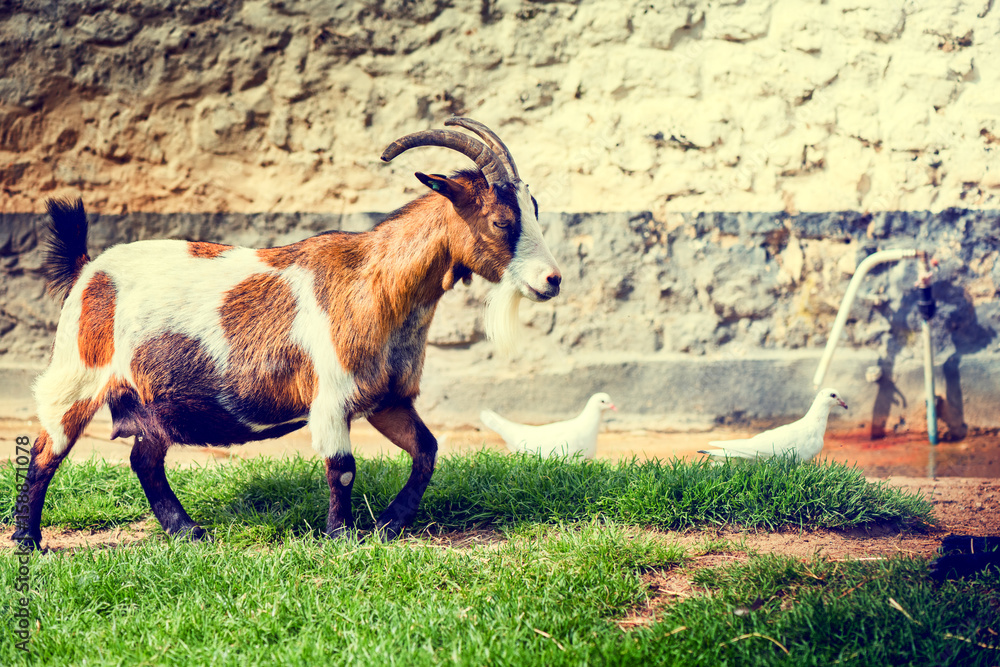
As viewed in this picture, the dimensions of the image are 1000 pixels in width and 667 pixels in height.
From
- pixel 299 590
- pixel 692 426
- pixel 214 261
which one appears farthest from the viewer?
pixel 692 426

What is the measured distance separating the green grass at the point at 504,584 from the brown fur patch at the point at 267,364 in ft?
1.88

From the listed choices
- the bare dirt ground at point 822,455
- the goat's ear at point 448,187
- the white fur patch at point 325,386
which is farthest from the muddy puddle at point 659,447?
the goat's ear at point 448,187

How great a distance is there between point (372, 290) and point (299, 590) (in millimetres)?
1165

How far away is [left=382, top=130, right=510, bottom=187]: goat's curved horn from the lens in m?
3.04

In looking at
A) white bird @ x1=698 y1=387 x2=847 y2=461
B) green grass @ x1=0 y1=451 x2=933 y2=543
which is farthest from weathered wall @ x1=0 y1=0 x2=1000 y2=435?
green grass @ x1=0 y1=451 x2=933 y2=543

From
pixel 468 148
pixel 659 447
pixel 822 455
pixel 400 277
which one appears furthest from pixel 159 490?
pixel 822 455

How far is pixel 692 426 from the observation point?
5781mm

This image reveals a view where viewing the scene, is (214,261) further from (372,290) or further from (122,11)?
(122,11)

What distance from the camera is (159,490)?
337 cm

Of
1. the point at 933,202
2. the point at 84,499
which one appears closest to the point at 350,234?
the point at 84,499

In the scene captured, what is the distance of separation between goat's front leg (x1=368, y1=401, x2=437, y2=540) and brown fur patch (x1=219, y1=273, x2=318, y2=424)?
1.20ft

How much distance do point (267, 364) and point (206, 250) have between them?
66 cm

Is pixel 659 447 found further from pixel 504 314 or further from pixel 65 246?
pixel 65 246

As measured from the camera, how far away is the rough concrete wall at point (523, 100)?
5883 millimetres
